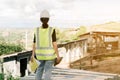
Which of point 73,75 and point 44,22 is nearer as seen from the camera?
point 44,22

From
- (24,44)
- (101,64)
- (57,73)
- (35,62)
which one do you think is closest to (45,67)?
(35,62)

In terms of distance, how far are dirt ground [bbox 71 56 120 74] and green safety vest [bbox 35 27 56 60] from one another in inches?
240

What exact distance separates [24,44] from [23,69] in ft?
6.17

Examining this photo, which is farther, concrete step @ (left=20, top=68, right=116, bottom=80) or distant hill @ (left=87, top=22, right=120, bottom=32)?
distant hill @ (left=87, top=22, right=120, bottom=32)

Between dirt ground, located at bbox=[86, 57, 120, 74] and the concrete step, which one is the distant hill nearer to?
dirt ground, located at bbox=[86, 57, 120, 74]

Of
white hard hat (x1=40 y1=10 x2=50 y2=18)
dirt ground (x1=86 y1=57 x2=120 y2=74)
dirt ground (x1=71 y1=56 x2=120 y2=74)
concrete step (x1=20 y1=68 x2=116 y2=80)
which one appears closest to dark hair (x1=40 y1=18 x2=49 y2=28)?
white hard hat (x1=40 y1=10 x2=50 y2=18)

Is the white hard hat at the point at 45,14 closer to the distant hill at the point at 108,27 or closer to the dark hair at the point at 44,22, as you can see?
the dark hair at the point at 44,22

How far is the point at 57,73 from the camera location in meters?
9.88

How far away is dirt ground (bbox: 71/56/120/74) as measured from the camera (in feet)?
41.5

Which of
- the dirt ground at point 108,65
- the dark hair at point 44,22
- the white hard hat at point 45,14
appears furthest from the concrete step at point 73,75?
the white hard hat at point 45,14

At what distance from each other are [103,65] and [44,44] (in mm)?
7597

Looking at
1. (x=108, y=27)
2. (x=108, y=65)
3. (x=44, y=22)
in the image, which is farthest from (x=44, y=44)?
(x=108, y=27)

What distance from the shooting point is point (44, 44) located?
249 inches

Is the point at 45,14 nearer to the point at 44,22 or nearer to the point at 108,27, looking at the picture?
the point at 44,22
